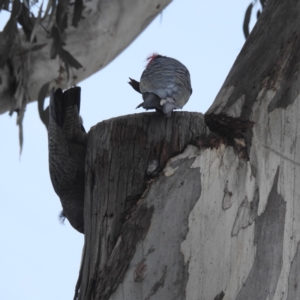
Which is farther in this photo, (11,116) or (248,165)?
(11,116)

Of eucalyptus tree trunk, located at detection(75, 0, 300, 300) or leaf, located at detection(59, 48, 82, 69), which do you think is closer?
eucalyptus tree trunk, located at detection(75, 0, 300, 300)

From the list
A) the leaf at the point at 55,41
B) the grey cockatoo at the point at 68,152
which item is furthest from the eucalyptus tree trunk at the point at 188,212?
the leaf at the point at 55,41

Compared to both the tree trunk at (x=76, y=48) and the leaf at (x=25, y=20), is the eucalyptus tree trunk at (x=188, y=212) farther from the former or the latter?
the tree trunk at (x=76, y=48)

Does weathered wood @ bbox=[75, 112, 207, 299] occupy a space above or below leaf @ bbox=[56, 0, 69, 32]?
below

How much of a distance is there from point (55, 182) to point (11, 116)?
156cm

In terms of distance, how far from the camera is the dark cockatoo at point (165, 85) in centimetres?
138

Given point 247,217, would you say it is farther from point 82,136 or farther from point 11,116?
point 11,116

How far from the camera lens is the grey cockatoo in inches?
65.0

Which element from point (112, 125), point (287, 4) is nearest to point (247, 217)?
point (112, 125)

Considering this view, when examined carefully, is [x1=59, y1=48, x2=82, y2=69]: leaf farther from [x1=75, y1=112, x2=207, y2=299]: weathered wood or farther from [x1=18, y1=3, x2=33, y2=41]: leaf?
[x1=75, y1=112, x2=207, y2=299]: weathered wood

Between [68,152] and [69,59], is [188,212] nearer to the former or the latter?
[68,152]

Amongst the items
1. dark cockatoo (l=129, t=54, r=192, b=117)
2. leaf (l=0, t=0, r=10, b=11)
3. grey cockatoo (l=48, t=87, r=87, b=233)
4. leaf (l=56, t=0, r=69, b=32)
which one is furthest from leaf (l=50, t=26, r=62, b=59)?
dark cockatoo (l=129, t=54, r=192, b=117)

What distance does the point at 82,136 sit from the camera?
1691 mm

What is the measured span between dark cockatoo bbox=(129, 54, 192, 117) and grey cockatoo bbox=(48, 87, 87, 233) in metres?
0.25
